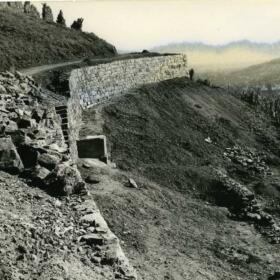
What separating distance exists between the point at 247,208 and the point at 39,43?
2439cm

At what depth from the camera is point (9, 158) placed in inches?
453

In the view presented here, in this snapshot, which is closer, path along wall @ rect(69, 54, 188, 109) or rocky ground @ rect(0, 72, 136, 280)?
rocky ground @ rect(0, 72, 136, 280)

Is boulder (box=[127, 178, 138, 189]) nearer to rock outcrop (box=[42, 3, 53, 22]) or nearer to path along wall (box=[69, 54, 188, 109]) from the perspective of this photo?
path along wall (box=[69, 54, 188, 109])

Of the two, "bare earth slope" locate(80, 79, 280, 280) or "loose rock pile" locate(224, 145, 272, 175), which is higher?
"bare earth slope" locate(80, 79, 280, 280)

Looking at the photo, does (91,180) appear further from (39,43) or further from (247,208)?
(39,43)

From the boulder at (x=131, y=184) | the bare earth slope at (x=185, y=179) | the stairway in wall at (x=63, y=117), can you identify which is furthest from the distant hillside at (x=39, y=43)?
the boulder at (x=131, y=184)

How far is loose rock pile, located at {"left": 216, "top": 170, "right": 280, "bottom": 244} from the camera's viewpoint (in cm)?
1877

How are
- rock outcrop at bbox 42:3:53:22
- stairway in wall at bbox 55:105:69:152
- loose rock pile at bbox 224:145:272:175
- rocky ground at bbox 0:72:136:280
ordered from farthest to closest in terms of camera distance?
1. rock outcrop at bbox 42:3:53:22
2. loose rock pile at bbox 224:145:272:175
3. stairway in wall at bbox 55:105:69:152
4. rocky ground at bbox 0:72:136:280

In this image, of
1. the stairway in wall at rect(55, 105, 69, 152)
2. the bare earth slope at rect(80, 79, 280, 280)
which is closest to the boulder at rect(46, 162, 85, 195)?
the bare earth slope at rect(80, 79, 280, 280)

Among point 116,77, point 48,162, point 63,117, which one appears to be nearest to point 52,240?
point 48,162

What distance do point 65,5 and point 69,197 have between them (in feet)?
145

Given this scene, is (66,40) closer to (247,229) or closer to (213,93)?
(213,93)

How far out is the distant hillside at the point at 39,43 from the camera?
119 ft

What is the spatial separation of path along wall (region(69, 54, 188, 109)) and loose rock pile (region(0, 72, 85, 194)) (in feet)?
31.2
